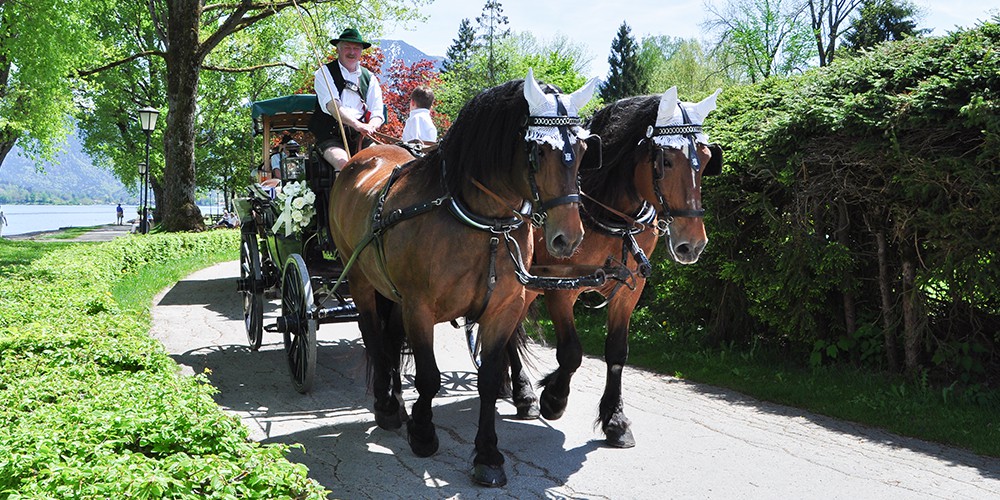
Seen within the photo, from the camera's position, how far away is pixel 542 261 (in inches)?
224

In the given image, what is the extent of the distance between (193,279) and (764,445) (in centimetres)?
1329

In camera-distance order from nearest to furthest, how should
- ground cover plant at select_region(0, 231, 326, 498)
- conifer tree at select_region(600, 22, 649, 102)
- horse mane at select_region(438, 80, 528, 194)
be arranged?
1. ground cover plant at select_region(0, 231, 326, 498)
2. horse mane at select_region(438, 80, 528, 194)
3. conifer tree at select_region(600, 22, 649, 102)

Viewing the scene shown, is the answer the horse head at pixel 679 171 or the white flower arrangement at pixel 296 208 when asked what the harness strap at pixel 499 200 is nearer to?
the horse head at pixel 679 171

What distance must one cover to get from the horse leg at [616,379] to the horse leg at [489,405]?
0.96m

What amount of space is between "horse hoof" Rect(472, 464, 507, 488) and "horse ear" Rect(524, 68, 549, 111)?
6.63ft

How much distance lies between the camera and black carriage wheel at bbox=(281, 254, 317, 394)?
625 cm

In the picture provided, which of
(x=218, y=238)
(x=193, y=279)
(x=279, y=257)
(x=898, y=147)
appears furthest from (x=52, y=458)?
(x=218, y=238)

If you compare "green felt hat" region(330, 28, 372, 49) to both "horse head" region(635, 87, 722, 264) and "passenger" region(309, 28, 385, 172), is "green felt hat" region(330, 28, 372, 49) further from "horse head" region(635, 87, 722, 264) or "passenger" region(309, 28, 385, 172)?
"horse head" region(635, 87, 722, 264)

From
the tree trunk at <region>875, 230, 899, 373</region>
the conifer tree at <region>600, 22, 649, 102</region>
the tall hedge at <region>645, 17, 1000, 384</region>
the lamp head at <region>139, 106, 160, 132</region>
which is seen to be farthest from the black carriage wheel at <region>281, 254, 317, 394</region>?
the conifer tree at <region>600, 22, 649, 102</region>

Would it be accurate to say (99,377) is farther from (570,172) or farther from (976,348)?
(976,348)

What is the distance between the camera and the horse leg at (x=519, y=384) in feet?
19.9

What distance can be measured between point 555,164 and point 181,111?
692 inches

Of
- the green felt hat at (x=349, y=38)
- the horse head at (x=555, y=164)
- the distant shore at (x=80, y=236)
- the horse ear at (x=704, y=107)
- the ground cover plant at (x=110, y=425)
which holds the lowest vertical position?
the distant shore at (x=80, y=236)

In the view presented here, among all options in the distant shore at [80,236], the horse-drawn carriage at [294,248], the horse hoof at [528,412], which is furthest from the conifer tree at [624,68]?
the horse hoof at [528,412]
